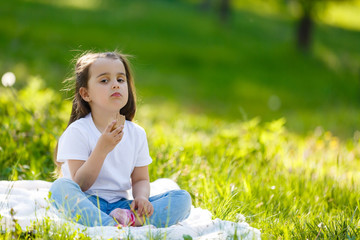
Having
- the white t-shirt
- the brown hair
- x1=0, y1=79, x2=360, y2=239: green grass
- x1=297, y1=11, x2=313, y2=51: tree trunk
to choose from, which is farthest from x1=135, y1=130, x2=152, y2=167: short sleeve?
x1=297, y1=11, x2=313, y2=51: tree trunk

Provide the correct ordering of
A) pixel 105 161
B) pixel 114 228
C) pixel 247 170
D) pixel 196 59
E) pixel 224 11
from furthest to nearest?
pixel 224 11 < pixel 196 59 < pixel 247 170 < pixel 105 161 < pixel 114 228

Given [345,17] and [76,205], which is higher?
[76,205]

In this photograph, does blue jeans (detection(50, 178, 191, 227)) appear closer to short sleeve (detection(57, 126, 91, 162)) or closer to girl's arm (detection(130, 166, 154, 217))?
girl's arm (detection(130, 166, 154, 217))

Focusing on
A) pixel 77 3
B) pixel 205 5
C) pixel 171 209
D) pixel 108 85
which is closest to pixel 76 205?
pixel 171 209

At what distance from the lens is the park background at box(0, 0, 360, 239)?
3645 mm

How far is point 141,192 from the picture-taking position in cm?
313

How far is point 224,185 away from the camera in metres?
3.53

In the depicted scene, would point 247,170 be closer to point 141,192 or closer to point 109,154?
point 141,192

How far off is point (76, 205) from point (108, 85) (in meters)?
0.75

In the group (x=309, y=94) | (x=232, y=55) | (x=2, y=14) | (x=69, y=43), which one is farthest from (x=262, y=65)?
(x=2, y=14)

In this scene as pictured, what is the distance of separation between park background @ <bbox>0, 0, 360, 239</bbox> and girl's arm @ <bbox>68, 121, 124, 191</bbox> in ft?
1.54

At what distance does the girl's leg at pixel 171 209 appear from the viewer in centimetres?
299

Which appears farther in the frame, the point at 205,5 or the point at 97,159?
the point at 205,5

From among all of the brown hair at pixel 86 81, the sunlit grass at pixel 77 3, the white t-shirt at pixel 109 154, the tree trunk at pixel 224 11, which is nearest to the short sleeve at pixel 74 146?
the white t-shirt at pixel 109 154
